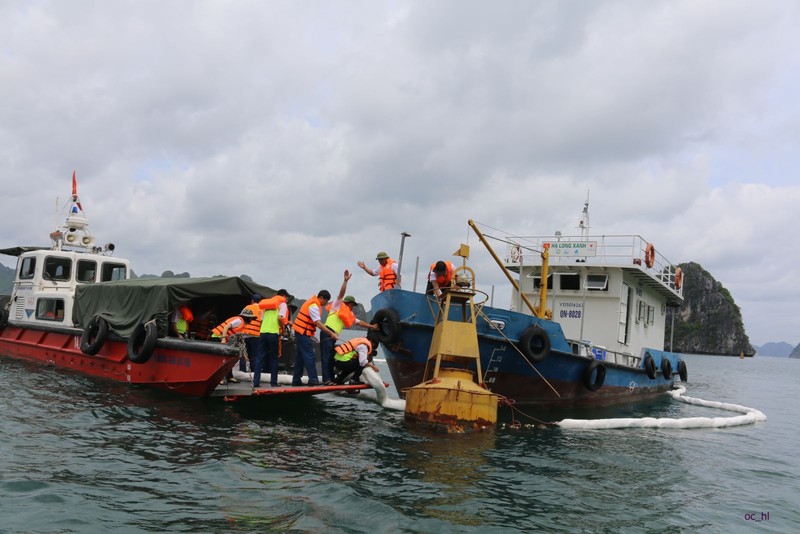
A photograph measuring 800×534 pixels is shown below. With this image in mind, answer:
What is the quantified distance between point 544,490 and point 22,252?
17311 mm

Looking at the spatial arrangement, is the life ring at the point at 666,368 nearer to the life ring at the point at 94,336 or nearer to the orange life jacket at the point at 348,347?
the orange life jacket at the point at 348,347

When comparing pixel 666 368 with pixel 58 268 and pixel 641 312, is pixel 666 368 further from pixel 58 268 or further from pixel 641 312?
pixel 58 268

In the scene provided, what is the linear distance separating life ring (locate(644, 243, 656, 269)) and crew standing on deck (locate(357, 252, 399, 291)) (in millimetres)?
7532

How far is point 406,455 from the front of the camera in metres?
7.79

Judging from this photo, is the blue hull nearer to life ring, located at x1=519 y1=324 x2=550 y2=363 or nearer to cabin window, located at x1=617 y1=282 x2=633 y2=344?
life ring, located at x1=519 y1=324 x2=550 y2=363

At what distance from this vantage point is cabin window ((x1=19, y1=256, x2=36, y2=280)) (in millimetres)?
16281

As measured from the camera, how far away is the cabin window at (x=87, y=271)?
16297 mm

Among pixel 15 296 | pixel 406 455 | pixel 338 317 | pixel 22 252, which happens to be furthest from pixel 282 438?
pixel 22 252

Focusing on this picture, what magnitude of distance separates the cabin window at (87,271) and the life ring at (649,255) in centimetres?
1499

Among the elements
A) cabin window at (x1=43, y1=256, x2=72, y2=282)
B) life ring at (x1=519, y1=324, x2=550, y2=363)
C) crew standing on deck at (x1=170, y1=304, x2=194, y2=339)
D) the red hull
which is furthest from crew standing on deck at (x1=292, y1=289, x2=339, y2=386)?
cabin window at (x1=43, y1=256, x2=72, y2=282)

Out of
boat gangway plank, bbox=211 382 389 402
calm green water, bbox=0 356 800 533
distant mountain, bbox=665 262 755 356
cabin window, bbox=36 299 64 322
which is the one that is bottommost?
calm green water, bbox=0 356 800 533

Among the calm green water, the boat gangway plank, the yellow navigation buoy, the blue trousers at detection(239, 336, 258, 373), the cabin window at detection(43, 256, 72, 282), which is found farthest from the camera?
the cabin window at detection(43, 256, 72, 282)

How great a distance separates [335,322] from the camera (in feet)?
35.5

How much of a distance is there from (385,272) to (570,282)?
19.9 ft
